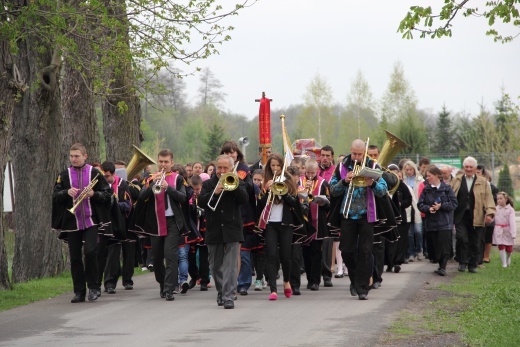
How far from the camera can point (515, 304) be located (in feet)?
40.3

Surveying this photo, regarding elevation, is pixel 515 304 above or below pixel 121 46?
below

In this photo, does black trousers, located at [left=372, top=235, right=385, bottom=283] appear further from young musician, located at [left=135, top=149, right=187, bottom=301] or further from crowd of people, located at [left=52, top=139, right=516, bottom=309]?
young musician, located at [left=135, top=149, right=187, bottom=301]

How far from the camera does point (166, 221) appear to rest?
1348 centimetres

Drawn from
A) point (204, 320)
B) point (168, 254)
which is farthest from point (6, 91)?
point (204, 320)

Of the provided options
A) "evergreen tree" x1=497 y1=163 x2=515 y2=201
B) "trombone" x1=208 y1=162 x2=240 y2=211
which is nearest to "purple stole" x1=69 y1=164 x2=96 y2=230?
"trombone" x1=208 y1=162 x2=240 y2=211

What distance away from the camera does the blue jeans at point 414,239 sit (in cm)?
1991

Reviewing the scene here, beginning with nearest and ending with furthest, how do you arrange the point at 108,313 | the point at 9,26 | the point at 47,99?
the point at 108,313
the point at 9,26
the point at 47,99

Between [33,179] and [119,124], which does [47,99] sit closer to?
[33,179]

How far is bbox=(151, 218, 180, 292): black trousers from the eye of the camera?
13.5 metres

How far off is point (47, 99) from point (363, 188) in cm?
633

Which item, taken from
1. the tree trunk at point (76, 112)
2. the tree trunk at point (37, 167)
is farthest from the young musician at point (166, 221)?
the tree trunk at point (76, 112)

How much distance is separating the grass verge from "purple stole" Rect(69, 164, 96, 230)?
4.17m

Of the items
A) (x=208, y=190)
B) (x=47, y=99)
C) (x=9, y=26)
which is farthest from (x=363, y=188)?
(x=47, y=99)

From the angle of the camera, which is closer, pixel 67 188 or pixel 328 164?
pixel 67 188
